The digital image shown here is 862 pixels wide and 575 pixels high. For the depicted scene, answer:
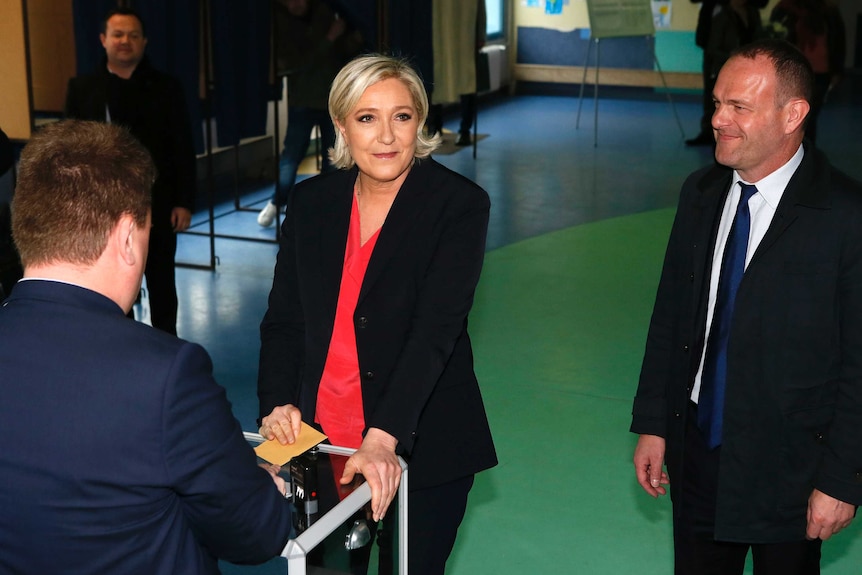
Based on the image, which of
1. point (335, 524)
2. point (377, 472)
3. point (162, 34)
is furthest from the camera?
point (162, 34)

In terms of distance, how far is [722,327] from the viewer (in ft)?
7.46

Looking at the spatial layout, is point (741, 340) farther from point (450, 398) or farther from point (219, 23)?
point (219, 23)

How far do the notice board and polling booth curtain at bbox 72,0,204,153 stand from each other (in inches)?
211

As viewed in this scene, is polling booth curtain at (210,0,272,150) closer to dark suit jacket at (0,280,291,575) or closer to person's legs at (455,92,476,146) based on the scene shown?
person's legs at (455,92,476,146)

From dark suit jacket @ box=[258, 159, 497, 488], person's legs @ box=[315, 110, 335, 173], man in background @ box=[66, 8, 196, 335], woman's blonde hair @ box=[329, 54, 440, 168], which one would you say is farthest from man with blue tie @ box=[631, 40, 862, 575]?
person's legs @ box=[315, 110, 335, 173]

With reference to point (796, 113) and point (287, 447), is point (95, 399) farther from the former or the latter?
point (796, 113)

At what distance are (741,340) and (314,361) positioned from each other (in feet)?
2.93

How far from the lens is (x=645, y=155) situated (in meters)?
10.3

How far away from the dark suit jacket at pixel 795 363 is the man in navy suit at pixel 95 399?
4.01ft

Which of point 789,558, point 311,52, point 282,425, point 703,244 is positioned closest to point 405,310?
point 282,425

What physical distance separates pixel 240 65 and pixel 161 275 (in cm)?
244

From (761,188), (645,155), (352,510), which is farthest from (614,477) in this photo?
(645,155)

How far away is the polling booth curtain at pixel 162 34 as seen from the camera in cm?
614

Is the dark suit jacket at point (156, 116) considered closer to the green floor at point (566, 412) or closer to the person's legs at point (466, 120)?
the green floor at point (566, 412)
